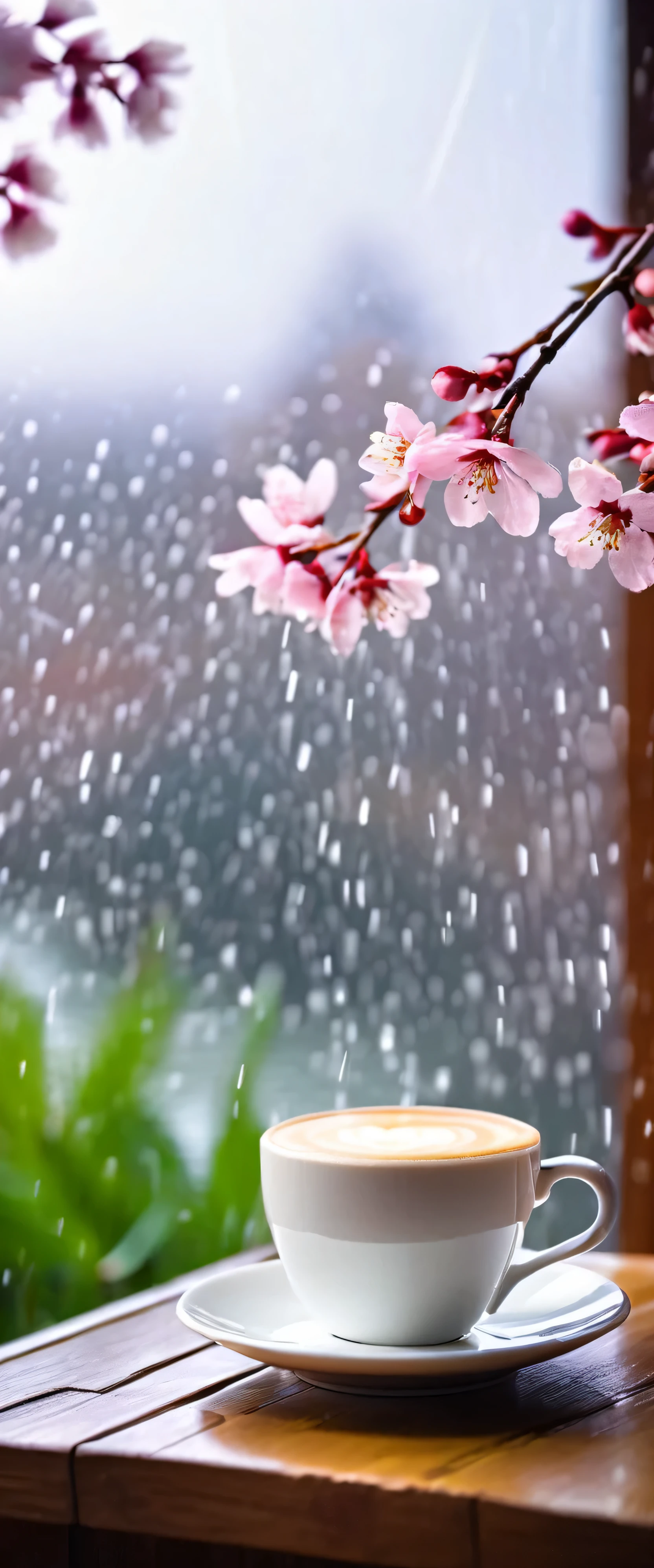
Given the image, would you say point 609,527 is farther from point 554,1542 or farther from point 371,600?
point 554,1542

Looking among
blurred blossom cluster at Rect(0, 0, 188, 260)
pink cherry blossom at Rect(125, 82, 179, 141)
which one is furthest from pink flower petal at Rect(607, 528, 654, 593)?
pink cherry blossom at Rect(125, 82, 179, 141)

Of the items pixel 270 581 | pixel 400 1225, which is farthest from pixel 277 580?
pixel 400 1225

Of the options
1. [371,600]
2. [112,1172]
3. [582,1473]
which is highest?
[371,600]

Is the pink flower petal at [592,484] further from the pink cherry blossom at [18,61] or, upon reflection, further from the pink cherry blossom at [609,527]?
the pink cherry blossom at [18,61]

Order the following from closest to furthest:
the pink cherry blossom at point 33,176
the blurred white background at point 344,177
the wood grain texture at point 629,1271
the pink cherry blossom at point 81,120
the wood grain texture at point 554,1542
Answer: the wood grain texture at point 554,1542 → the wood grain texture at point 629,1271 → the pink cherry blossom at point 33,176 → the pink cherry blossom at point 81,120 → the blurred white background at point 344,177

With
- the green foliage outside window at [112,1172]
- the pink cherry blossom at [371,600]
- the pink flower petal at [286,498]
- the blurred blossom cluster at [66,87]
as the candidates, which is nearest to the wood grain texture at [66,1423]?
the pink cherry blossom at [371,600]
